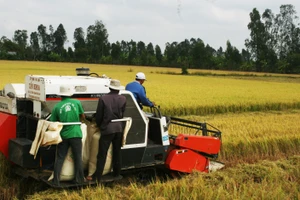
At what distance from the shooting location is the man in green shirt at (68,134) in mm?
6078

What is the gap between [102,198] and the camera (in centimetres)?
541

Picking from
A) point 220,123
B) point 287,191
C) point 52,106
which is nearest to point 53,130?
point 52,106

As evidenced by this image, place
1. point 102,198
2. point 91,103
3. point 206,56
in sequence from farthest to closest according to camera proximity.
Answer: point 206,56, point 91,103, point 102,198

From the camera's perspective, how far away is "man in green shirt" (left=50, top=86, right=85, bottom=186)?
6078mm

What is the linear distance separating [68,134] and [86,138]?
0.58 meters

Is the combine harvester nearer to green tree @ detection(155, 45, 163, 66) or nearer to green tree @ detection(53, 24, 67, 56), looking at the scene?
green tree @ detection(155, 45, 163, 66)

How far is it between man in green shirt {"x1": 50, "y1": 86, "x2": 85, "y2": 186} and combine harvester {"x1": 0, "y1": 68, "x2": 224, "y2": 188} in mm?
212

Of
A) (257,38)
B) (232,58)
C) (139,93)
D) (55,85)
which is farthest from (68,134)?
(257,38)

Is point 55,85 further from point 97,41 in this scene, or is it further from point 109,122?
point 97,41

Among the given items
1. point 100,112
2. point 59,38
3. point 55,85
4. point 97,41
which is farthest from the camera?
point 59,38

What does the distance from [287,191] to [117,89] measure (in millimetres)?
2992

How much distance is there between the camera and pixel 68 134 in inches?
240

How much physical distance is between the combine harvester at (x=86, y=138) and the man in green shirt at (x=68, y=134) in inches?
→ 8.3

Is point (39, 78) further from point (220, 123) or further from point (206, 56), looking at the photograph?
point (206, 56)
